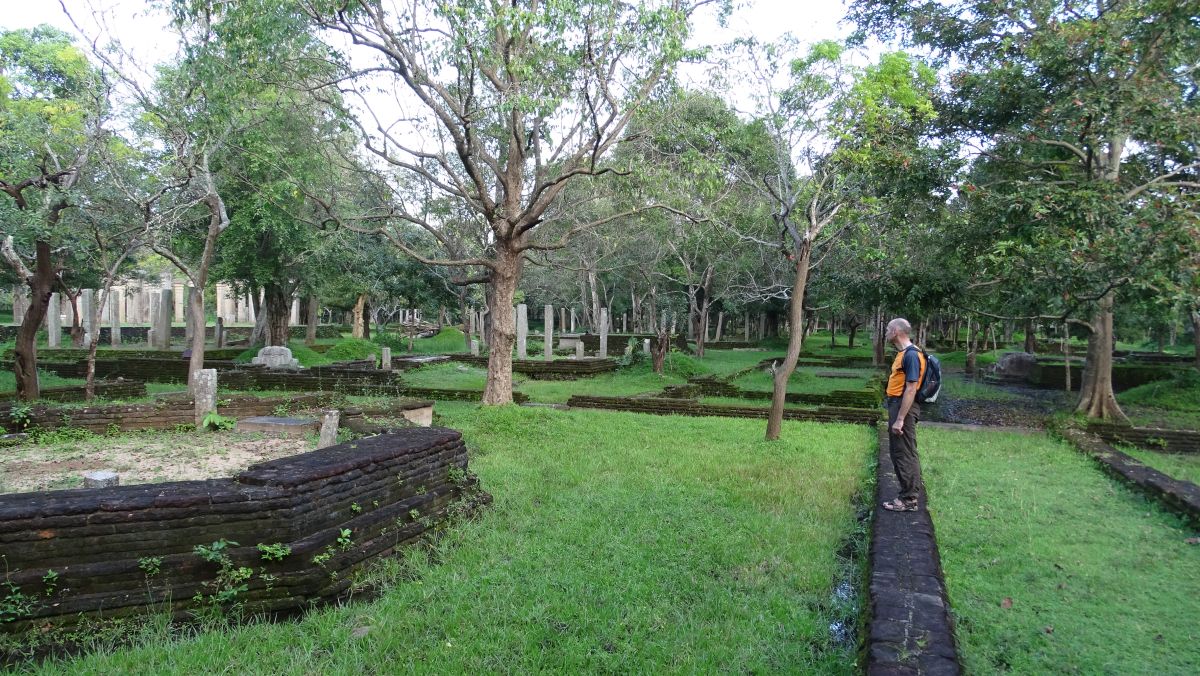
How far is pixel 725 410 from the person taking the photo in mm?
12266

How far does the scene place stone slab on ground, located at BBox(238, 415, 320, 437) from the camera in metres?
9.12

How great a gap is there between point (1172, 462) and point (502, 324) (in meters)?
9.26

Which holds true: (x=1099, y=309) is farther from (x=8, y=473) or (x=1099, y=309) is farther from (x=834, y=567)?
(x=8, y=473)

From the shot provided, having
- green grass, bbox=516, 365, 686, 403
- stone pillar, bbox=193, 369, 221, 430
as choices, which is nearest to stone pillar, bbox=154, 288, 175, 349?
green grass, bbox=516, 365, 686, 403

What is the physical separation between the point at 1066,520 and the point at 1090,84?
737cm

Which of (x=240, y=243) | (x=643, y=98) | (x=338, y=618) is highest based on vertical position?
(x=643, y=98)

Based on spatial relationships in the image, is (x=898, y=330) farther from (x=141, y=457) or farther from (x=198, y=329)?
(x=198, y=329)

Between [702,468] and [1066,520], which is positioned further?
[702,468]

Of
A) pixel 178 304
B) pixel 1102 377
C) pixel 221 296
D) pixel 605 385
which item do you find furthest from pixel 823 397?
pixel 178 304

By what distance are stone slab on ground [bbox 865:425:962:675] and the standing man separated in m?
0.26

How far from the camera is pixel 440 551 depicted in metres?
4.77

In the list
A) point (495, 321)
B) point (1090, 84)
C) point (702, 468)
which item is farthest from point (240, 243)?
point (1090, 84)

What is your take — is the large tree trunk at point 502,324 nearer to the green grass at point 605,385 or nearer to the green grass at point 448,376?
the green grass at point 605,385

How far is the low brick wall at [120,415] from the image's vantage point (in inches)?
328
